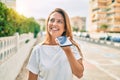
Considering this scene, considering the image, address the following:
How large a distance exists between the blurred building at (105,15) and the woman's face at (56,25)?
90.3m

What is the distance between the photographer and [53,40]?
3098 mm

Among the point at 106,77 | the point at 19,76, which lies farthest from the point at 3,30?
the point at 106,77

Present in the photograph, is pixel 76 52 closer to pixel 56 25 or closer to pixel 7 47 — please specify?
pixel 56 25

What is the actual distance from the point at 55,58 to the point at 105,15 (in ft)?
326

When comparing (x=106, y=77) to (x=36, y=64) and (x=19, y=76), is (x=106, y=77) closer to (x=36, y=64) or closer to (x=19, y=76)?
(x=19, y=76)

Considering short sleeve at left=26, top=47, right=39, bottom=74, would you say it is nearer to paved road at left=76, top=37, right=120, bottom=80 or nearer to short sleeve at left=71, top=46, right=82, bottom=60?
short sleeve at left=71, top=46, right=82, bottom=60

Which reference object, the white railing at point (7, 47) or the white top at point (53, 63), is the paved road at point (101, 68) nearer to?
the white railing at point (7, 47)

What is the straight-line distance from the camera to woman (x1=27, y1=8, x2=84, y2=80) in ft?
9.51

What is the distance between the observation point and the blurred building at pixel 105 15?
9225 centimetres

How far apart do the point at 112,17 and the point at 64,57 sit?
304 feet

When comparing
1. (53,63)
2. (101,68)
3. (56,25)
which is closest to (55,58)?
(53,63)

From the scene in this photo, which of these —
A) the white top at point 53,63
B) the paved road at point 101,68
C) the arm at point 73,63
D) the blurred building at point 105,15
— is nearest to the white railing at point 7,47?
the paved road at point 101,68

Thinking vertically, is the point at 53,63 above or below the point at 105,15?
below

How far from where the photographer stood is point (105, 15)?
331 ft
